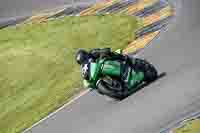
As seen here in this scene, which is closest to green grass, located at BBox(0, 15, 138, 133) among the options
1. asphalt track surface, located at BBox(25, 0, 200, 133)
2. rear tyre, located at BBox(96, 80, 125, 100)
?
asphalt track surface, located at BBox(25, 0, 200, 133)

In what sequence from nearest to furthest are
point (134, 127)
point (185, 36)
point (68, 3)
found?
point (134, 127), point (185, 36), point (68, 3)

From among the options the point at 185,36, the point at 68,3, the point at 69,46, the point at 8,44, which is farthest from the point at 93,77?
the point at 68,3

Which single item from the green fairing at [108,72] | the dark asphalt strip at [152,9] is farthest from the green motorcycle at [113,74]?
the dark asphalt strip at [152,9]

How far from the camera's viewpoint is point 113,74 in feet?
47.2

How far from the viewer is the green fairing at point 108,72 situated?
46.7 feet

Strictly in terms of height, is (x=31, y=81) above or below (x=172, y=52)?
below

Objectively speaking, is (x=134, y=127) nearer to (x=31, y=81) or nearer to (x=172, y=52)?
(x=172, y=52)

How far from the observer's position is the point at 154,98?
13672mm

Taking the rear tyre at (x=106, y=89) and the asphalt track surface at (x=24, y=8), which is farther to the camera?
the asphalt track surface at (x=24, y=8)

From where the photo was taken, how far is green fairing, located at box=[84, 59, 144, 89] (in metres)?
14.2

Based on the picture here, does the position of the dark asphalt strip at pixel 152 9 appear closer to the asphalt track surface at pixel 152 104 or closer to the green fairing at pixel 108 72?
the asphalt track surface at pixel 152 104

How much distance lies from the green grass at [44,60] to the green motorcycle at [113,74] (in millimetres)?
2260

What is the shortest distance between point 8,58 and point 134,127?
11265 mm

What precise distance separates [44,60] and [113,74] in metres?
7.07
